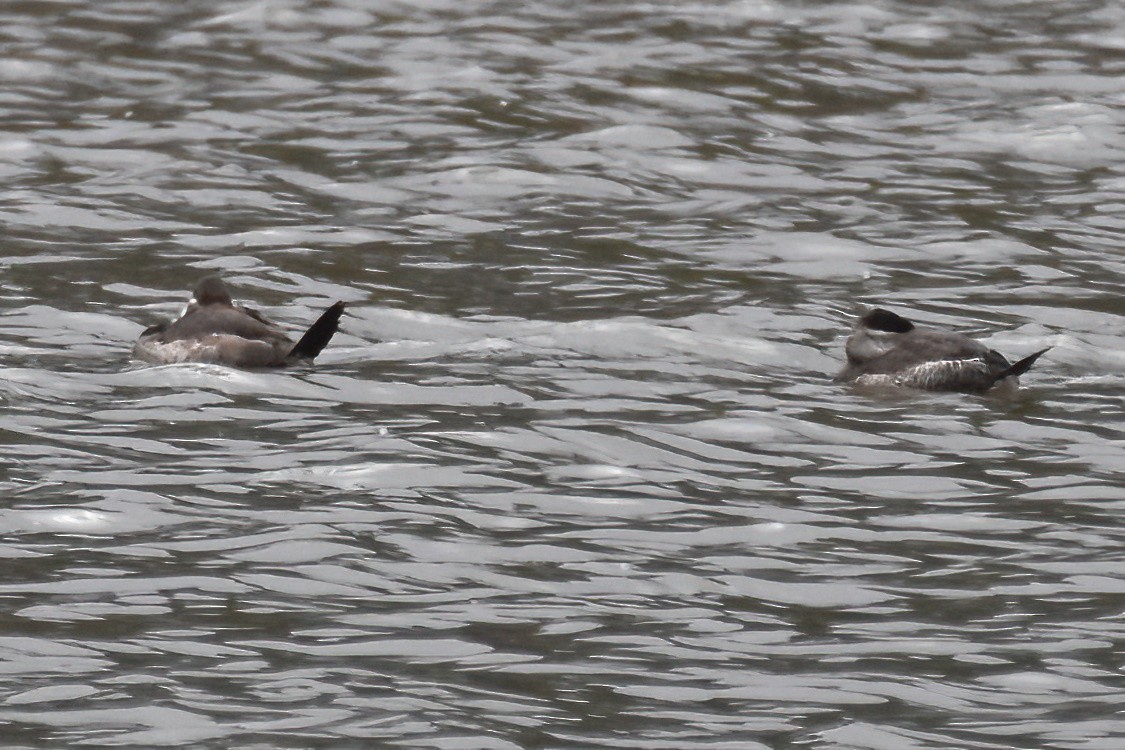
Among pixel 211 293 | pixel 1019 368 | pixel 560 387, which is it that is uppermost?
pixel 211 293

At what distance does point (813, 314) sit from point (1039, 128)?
17.8 feet

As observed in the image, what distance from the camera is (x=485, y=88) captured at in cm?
1831

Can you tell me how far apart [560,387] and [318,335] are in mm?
1324

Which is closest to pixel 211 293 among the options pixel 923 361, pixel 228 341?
pixel 228 341

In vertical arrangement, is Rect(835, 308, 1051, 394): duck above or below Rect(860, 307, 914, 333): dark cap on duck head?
below

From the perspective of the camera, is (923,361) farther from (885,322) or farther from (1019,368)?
(1019,368)

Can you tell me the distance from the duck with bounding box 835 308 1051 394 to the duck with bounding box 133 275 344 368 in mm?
2773

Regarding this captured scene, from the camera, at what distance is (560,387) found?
1123 centimetres

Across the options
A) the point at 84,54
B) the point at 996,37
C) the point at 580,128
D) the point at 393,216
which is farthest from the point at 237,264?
the point at 996,37

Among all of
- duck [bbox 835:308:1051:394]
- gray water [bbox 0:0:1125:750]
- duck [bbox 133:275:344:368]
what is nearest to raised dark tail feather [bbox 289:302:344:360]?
duck [bbox 133:275:344:368]

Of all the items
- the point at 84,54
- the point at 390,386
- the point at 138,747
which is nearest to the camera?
the point at 138,747

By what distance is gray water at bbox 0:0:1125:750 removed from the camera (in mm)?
7246

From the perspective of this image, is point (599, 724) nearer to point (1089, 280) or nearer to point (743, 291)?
point (743, 291)

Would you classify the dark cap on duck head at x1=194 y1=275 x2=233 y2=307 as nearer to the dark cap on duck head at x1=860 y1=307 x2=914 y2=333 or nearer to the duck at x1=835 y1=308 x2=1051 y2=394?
the duck at x1=835 y1=308 x2=1051 y2=394
